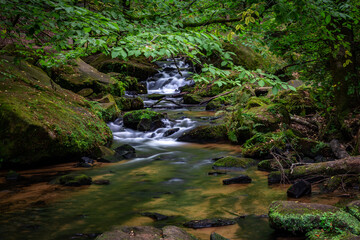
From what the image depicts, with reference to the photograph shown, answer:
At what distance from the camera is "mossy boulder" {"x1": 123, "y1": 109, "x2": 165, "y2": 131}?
1290 cm

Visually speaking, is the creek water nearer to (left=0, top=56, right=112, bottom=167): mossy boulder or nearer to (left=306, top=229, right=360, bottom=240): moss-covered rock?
(left=306, top=229, right=360, bottom=240): moss-covered rock

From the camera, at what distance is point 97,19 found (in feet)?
12.3

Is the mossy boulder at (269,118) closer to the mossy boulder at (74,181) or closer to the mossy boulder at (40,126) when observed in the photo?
the mossy boulder at (40,126)

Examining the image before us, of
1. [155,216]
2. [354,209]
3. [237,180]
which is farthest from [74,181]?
[354,209]

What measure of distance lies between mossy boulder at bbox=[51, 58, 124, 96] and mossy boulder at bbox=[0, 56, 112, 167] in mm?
4860

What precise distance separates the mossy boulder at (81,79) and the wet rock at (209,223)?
1217 cm

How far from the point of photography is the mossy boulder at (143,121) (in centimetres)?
1290

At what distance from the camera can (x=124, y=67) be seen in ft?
72.6

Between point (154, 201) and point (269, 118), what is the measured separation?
5.58 meters

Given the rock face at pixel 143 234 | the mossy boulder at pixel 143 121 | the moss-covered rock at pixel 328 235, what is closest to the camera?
the moss-covered rock at pixel 328 235

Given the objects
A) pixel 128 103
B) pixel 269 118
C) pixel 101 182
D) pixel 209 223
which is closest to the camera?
pixel 209 223

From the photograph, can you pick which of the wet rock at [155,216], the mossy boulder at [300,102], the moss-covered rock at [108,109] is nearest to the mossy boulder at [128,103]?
the moss-covered rock at [108,109]

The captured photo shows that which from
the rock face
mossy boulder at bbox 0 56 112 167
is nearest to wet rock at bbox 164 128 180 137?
mossy boulder at bbox 0 56 112 167

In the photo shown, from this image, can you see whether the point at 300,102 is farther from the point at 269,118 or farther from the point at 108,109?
the point at 108,109
